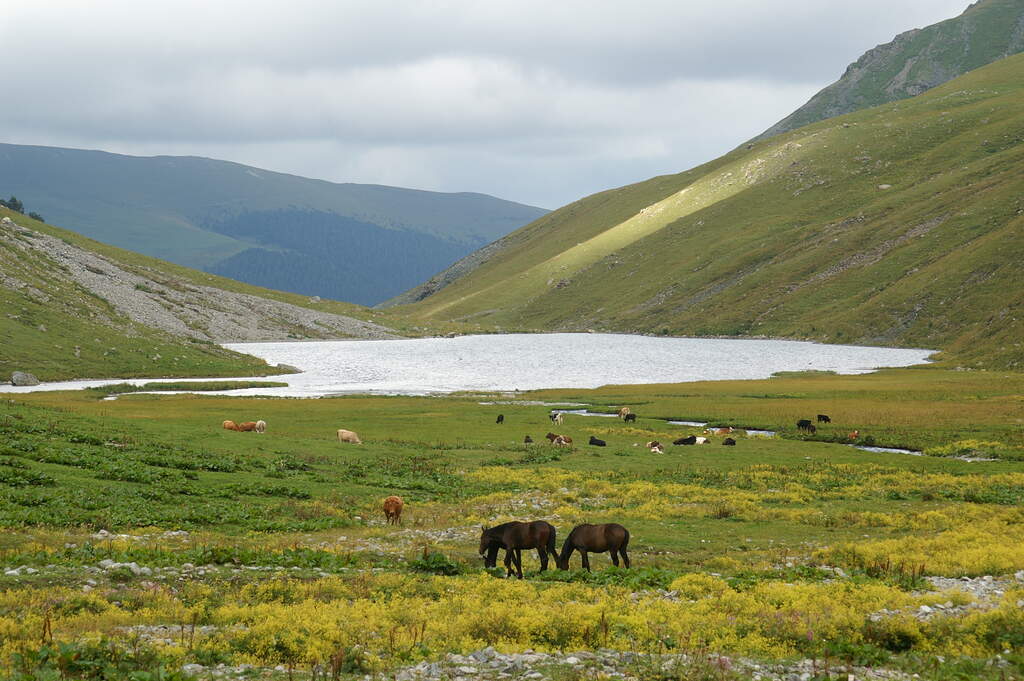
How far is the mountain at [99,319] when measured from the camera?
366ft

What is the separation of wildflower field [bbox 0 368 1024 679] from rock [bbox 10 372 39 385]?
56848 millimetres

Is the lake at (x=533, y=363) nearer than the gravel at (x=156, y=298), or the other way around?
the lake at (x=533, y=363)

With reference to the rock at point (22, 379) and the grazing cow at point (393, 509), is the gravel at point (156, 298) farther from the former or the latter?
the grazing cow at point (393, 509)

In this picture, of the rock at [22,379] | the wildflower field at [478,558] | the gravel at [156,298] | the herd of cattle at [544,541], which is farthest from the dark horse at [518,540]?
the gravel at [156,298]

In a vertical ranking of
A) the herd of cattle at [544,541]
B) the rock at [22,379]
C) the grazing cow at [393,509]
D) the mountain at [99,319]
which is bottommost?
the grazing cow at [393,509]

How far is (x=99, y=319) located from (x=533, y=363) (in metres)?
77.2

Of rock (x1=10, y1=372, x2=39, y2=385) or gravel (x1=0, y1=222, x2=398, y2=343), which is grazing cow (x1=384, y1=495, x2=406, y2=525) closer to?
rock (x1=10, y1=372, x2=39, y2=385)

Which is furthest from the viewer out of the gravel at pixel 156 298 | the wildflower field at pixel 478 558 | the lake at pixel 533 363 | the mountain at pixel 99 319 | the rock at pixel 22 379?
the gravel at pixel 156 298

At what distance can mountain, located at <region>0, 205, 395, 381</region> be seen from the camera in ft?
366

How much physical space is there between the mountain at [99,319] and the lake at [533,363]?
888 cm

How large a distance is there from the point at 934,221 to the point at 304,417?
183517 millimetres

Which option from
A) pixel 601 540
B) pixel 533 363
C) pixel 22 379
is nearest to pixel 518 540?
pixel 601 540

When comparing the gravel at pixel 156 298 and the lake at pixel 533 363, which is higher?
the gravel at pixel 156 298

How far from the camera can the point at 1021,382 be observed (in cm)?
8762
